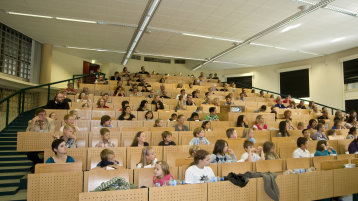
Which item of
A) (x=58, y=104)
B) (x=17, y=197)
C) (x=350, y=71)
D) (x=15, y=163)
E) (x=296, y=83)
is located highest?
(x=350, y=71)

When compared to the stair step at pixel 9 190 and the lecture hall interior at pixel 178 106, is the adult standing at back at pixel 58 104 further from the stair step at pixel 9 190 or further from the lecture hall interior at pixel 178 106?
the stair step at pixel 9 190

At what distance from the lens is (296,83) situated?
12656 mm

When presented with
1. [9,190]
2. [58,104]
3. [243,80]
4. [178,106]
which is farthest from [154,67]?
[9,190]

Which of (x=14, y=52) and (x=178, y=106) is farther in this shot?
(x=14, y=52)

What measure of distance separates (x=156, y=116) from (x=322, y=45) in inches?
295

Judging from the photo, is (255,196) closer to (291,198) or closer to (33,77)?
(291,198)

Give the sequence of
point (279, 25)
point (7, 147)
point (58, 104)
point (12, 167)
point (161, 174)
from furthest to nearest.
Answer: point (279, 25), point (58, 104), point (7, 147), point (12, 167), point (161, 174)

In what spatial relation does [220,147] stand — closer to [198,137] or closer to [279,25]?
[198,137]

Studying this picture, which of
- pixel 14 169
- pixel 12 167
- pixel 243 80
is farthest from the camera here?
pixel 243 80

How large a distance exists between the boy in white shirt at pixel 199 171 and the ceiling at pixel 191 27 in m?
4.86

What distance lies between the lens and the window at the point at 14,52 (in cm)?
843

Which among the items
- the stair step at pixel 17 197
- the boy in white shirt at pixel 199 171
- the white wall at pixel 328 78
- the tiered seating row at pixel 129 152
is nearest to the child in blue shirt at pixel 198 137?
the tiered seating row at pixel 129 152

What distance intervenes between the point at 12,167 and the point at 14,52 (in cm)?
627

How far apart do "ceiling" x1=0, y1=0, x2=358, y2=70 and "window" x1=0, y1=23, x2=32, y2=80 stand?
1.30 feet
